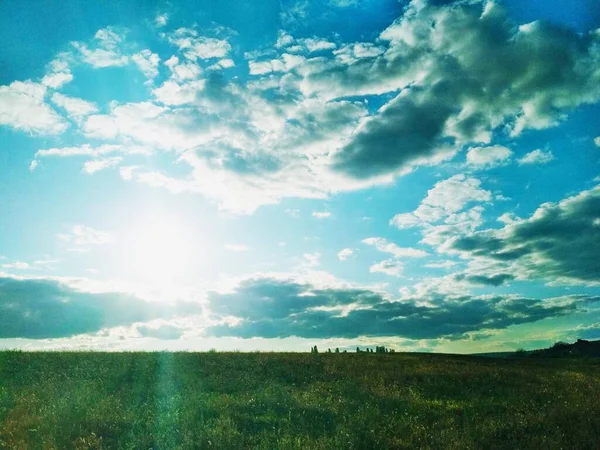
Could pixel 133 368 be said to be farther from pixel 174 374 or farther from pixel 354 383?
pixel 354 383

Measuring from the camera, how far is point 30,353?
2416cm

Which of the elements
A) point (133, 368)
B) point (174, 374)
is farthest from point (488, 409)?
point (133, 368)

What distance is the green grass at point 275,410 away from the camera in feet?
31.4

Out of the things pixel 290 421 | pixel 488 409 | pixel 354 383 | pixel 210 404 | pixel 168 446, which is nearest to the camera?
pixel 168 446

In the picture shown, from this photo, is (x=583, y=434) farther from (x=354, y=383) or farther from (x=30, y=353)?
(x=30, y=353)

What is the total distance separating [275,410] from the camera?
494 inches

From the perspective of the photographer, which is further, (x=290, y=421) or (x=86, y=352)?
(x=86, y=352)

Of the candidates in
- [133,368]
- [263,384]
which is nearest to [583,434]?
[263,384]

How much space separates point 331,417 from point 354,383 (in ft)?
19.0

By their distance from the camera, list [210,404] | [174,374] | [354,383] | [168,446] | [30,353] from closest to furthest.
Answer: [168,446], [210,404], [354,383], [174,374], [30,353]

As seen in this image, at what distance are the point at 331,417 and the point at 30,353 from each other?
1958 centimetres

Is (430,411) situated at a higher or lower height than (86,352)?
lower

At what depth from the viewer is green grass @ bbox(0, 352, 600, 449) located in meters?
9.57

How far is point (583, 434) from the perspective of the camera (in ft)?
33.4
